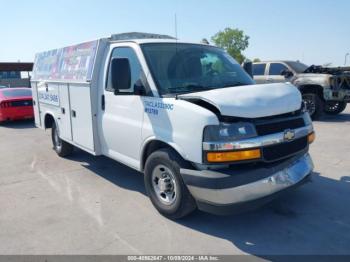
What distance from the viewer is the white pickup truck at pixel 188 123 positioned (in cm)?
330

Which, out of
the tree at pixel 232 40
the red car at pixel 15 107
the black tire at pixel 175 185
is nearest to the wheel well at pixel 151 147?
the black tire at pixel 175 185

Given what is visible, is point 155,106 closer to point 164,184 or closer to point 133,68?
point 133,68

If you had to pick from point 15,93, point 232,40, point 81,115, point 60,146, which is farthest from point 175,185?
point 232,40

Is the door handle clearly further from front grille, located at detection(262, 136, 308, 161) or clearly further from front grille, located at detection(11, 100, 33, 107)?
front grille, located at detection(11, 100, 33, 107)

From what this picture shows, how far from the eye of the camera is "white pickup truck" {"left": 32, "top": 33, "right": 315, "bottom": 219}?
10.8 feet

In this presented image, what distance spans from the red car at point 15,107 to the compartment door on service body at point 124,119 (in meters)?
7.84

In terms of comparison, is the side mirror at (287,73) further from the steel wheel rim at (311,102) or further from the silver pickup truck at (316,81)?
the steel wheel rim at (311,102)

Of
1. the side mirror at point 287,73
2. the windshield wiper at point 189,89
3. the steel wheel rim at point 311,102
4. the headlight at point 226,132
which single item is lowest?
the steel wheel rim at point 311,102

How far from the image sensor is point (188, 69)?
14.3ft

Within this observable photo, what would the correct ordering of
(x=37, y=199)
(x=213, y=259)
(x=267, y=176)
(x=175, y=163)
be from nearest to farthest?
(x=213, y=259)
(x=267, y=176)
(x=175, y=163)
(x=37, y=199)

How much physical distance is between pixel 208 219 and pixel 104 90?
2.39 metres

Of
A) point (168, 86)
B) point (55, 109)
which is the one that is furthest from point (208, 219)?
point (55, 109)

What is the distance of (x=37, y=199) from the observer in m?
4.78

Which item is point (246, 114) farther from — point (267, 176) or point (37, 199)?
point (37, 199)
